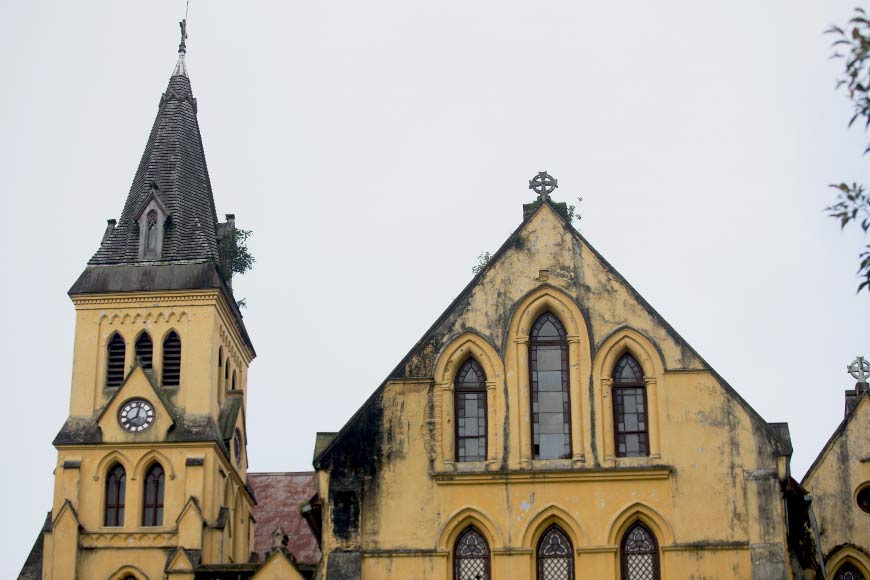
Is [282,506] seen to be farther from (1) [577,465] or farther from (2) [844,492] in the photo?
(1) [577,465]

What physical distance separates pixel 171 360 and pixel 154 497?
14.4ft

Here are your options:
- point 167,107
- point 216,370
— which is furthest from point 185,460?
point 167,107

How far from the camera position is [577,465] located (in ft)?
98.0

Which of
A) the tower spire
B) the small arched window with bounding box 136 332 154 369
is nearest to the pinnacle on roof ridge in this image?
the tower spire

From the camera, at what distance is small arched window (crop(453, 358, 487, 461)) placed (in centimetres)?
3036

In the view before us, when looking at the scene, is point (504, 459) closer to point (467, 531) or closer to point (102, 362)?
point (467, 531)

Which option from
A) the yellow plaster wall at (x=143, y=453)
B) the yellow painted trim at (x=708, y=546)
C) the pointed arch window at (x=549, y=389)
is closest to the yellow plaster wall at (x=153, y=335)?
the yellow plaster wall at (x=143, y=453)

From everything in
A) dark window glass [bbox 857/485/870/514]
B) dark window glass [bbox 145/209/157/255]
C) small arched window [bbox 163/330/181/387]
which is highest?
dark window glass [bbox 145/209/157/255]

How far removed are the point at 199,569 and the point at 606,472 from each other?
1813cm

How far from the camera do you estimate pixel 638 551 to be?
1163 inches

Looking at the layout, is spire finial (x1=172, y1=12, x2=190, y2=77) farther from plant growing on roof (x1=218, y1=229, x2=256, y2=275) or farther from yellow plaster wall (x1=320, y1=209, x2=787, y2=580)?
yellow plaster wall (x1=320, y1=209, x2=787, y2=580)

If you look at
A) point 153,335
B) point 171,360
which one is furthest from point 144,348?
point 171,360

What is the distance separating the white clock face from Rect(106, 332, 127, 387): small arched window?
51.5 inches

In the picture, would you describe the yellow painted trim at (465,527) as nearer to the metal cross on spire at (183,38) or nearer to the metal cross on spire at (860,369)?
the metal cross on spire at (860,369)
